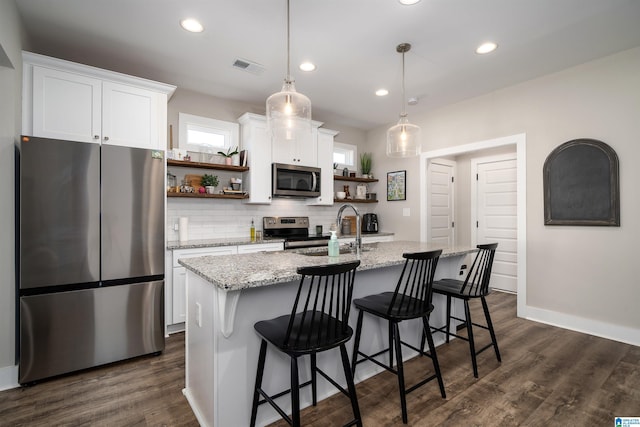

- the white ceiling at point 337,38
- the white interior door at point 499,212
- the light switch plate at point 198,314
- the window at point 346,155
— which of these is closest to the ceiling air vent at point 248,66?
the white ceiling at point 337,38

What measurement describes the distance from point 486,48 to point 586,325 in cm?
290

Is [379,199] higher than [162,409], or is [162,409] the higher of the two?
[379,199]

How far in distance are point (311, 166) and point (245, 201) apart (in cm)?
107

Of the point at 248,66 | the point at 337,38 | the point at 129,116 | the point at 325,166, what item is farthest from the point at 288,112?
the point at 325,166

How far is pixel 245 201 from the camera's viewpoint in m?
4.12

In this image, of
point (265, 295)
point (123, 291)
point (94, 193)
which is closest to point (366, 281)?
point (265, 295)

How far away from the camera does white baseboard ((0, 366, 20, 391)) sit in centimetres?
217

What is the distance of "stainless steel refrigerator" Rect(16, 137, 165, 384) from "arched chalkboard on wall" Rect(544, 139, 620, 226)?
393cm

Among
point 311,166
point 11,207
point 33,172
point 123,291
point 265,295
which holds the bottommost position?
point 123,291

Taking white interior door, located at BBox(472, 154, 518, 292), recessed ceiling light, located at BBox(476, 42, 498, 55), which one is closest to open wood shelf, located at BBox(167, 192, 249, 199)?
recessed ceiling light, located at BBox(476, 42, 498, 55)

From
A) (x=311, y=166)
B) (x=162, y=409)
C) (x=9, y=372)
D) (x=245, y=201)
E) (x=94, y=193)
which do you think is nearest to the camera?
(x=162, y=409)

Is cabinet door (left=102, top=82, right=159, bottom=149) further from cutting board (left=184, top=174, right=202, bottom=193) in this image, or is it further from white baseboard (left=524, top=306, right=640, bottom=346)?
white baseboard (left=524, top=306, right=640, bottom=346)

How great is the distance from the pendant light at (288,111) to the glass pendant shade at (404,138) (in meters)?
0.93

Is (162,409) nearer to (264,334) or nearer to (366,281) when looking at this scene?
(264,334)
